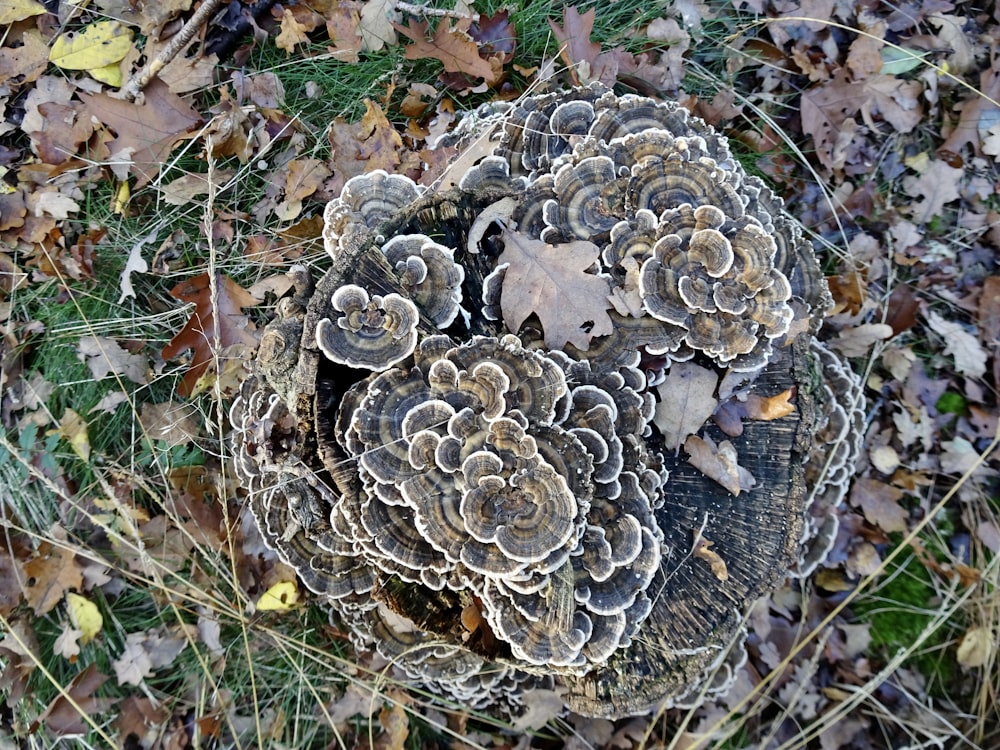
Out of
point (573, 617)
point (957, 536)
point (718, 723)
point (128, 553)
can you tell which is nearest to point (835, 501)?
point (957, 536)

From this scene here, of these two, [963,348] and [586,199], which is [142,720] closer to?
[586,199]

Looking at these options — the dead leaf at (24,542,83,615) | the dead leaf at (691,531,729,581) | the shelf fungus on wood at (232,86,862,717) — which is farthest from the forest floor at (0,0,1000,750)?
the dead leaf at (691,531,729,581)

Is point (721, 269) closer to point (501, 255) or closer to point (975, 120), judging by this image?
point (501, 255)

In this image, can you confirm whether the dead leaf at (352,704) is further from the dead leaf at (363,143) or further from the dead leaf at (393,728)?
the dead leaf at (363,143)

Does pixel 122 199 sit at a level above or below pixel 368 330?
below

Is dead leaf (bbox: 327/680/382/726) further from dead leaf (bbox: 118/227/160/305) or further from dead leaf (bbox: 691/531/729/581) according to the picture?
dead leaf (bbox: 118/227/160/305)

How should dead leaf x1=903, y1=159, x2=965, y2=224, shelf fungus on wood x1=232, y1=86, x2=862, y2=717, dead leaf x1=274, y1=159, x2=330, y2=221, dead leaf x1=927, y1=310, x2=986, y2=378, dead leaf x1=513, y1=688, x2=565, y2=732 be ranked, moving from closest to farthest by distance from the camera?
shelf fungus on wood x1=232, y1=86, x2=862, y2=717 → dead leaf x1=513, y1=688, x2=565, y2=732 → dead leaf x1=274, y1=159, x2=330, y2=221 → dead leaf x1=927, y1=310, x2=986, y2=378 → dead leaf x1=903, y1=159, x2=965, y2=224

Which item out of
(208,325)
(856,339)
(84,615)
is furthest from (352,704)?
(856,339)
